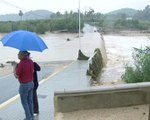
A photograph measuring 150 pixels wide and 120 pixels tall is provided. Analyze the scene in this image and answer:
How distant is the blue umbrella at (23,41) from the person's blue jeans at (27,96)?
67 centimetres

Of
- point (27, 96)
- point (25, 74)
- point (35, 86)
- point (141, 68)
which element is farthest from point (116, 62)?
point (25, 74)

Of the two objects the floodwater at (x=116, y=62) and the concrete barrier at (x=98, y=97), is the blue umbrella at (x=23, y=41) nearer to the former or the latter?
the concrete barrier at (x=98, y=97)

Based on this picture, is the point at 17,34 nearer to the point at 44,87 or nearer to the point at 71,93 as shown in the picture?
the point at 71,93

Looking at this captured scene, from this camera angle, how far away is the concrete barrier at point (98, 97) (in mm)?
7816

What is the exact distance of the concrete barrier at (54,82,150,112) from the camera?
25.6 ft

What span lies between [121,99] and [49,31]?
125m

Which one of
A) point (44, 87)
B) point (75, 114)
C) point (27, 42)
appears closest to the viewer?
point (27, 42)

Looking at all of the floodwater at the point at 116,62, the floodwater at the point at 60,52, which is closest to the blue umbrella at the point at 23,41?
the floodwater at the point at 116,62

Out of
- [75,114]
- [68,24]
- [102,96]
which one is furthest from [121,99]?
[68,24]

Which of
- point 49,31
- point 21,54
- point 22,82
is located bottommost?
point 49,31

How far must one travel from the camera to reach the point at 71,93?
7.84m

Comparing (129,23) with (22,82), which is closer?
(22,82)

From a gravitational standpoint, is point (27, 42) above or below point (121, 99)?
above

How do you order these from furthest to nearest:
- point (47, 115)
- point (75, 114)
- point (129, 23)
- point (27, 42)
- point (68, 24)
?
1. point (129, 23)
2. point (68, 24)
3. point (47, 115)
4. point (75, 114)
5. point (27, 42)
